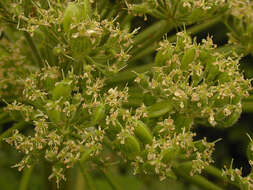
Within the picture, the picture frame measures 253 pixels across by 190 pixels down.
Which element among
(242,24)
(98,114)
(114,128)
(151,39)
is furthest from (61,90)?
(242,24)

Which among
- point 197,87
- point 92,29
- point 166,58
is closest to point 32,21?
point 92,29

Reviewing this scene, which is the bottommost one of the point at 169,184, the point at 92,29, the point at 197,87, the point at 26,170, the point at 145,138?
the point at 169,184

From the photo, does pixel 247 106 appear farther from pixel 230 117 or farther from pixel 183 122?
pixel 183 122

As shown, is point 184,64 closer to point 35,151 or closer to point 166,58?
point 166,58

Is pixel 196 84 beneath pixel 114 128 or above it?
above

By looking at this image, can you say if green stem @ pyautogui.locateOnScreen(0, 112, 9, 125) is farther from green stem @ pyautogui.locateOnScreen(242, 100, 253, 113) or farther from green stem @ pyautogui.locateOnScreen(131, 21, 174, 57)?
green stem @ pyautogui.locateOnScreen(242, 100, 253, 113)

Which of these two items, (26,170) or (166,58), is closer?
(166,58)

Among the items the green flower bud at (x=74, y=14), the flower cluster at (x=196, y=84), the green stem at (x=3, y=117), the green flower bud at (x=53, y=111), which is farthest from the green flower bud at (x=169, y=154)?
the green stem at (x=3, y=117)

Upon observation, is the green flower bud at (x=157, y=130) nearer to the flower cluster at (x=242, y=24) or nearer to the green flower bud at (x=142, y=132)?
the green flower bud at (x=142, y=132)
